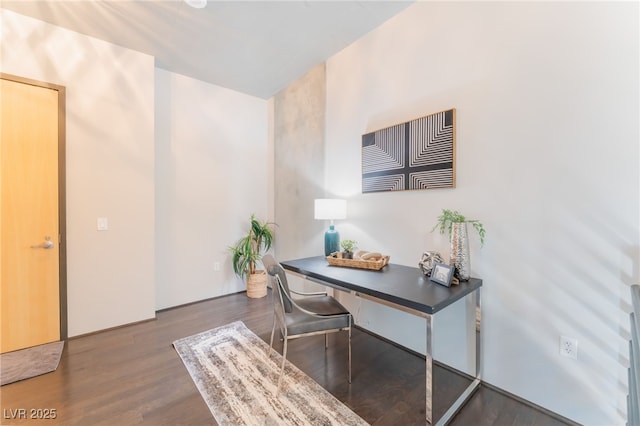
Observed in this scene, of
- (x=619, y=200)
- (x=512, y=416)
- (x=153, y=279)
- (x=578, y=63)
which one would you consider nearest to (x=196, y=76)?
(x=153, y=279)

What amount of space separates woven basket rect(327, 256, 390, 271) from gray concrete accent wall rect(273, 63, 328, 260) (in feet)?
2.69

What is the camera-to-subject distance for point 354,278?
1.87 metres

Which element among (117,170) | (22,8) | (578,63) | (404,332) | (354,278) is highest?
(22,8)

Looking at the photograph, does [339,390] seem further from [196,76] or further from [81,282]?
[196,76]

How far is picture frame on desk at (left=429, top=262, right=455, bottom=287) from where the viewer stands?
164 centimetres

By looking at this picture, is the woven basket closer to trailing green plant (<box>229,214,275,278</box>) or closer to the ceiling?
trailing green plant (<box>229,214,275,278</box>)

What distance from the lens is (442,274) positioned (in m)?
1.69

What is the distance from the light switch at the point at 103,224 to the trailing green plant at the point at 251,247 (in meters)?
1.45

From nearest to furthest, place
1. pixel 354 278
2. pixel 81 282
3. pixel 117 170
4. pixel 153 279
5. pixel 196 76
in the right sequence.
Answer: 1. pixel 354 278
2. pixel 81 282
3. pixel 117 170
4. pixel 153 279
5. pixel 196 76

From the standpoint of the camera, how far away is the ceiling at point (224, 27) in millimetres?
2154

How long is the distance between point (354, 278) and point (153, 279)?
2397mm

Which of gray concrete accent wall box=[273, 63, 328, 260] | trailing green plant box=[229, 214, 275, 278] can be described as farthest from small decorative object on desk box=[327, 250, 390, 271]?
trailing green plant box=[229, 214, 275, 278]

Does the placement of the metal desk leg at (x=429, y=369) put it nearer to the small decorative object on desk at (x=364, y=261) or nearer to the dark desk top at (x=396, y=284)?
the dark desk top at (x=396, y=284)

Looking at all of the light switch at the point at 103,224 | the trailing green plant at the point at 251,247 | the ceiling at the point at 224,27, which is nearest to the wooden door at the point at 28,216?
the light switch at the point at 103,224
